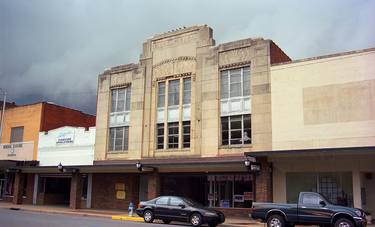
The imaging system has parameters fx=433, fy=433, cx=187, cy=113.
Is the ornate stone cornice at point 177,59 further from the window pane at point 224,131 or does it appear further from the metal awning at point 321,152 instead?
the metal awning at point 321,152

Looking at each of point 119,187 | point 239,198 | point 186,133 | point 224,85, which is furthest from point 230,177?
point 119,187

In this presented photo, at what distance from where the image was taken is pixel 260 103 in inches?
1033

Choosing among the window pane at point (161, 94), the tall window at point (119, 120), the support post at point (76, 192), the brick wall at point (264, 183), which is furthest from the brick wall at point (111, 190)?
the brick wall at point (264, 183)

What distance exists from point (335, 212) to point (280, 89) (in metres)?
9.83

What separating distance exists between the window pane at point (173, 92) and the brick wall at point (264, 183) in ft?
27.5

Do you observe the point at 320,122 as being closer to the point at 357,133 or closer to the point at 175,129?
the point at 357,133

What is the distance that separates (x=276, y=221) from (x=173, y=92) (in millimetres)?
14231

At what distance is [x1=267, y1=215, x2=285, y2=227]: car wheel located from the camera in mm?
18500

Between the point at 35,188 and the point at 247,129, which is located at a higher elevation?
the point at 247,129

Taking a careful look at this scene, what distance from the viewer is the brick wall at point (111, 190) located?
3167cm

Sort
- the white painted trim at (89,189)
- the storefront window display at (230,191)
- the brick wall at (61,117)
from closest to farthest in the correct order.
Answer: the storefront window display at (230,191) → the white painted trim at (89,189) → the brick wall at (61,117)

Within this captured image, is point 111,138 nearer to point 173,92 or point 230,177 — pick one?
point 173,92

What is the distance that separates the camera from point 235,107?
27.4 m

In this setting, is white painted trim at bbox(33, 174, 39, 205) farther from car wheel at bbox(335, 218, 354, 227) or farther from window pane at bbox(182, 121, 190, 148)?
car wheel at bbox(335, 218, 354, 227)
